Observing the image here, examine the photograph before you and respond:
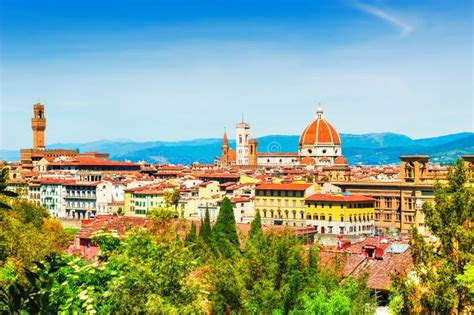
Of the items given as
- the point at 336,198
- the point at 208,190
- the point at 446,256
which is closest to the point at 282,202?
the point at 336,198

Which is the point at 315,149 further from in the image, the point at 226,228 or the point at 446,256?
the point at 446,256

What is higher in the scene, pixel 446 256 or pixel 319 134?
pixel 319 134

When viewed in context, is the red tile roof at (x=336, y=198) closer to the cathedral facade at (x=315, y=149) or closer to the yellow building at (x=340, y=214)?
the yellow building at (x=340, y=214)

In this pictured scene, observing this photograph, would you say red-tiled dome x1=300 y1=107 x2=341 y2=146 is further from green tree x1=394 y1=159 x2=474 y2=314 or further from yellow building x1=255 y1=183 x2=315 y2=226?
green tree x1=394 y1=159 x2=474 y2=314

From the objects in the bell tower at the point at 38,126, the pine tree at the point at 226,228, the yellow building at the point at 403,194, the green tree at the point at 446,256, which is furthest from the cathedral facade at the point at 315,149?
the green tree at the point at 446,256

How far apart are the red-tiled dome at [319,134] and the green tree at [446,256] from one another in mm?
156247

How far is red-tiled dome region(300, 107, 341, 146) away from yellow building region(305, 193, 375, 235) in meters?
97.5

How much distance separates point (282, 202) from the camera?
255 feet

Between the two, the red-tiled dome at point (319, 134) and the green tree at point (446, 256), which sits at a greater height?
the red-tiled dome at point (319, 134)

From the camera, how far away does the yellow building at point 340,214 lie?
2832 inches

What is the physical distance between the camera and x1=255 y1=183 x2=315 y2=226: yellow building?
249 ft

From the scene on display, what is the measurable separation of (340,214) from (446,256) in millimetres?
56012

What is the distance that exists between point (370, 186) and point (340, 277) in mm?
61070

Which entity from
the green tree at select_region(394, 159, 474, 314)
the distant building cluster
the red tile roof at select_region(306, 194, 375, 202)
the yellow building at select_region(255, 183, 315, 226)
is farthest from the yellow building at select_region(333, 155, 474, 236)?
the green tree at select_region(394, 159, 474, 314)
